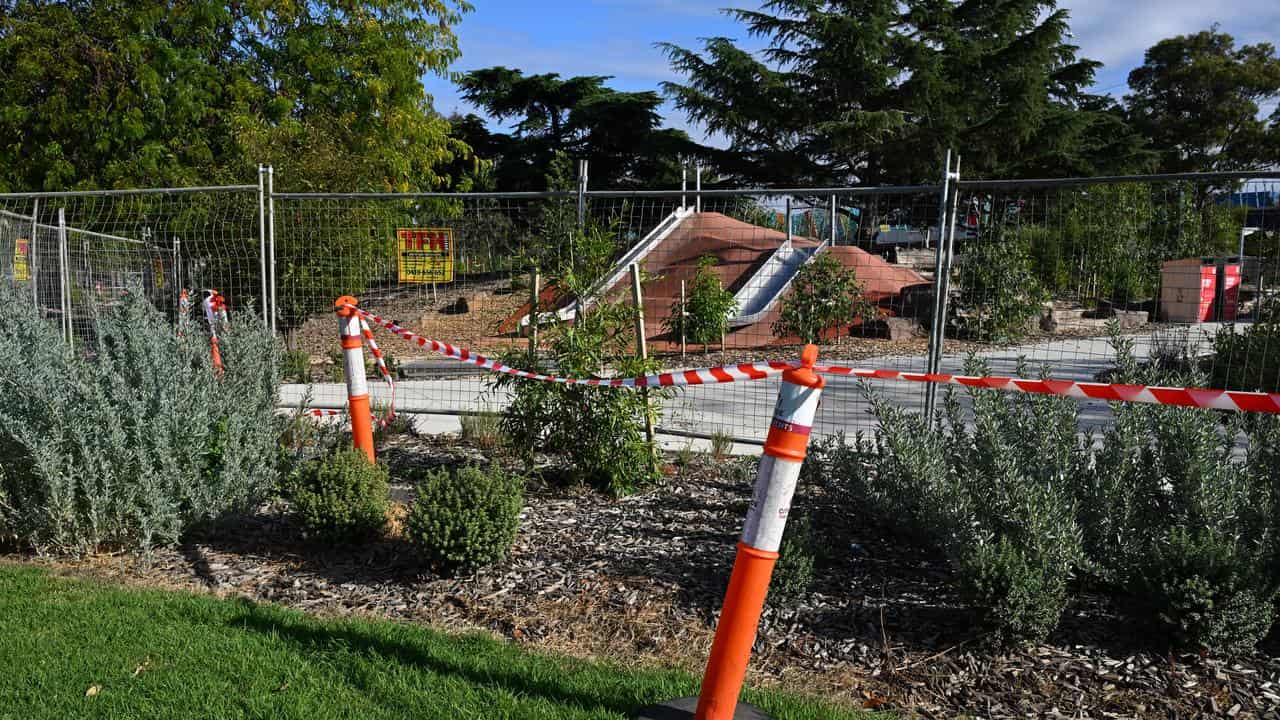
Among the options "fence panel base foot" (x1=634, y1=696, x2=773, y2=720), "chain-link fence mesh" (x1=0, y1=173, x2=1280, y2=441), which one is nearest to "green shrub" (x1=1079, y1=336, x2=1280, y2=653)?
"chain-link fence mesh" (x1=0, y1=173, x2=1280, y2=441)

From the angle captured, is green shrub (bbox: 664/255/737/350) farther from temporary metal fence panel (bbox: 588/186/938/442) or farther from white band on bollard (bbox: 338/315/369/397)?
white band on bollard (bbox: 338/315/369/397)

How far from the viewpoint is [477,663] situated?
11.3 feet

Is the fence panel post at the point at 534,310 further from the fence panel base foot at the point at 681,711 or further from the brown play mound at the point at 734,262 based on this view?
the brown play mound at the point at 734,262

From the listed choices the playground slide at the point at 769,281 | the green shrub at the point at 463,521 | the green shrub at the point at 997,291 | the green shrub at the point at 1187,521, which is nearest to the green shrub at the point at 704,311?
the playground slide at the point at 769,281

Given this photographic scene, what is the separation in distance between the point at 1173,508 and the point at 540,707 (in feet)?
8.80

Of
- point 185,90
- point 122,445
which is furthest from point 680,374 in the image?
point 185,90

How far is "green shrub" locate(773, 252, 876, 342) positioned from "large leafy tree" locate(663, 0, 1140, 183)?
1595 cm

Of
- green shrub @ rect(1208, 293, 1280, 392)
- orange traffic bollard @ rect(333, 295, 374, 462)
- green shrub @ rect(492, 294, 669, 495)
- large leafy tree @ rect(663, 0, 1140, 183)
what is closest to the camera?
orange traffic bollard @ rect(333, 295, 374, 462)

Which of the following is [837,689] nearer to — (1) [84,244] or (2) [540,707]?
(2) [540,707]

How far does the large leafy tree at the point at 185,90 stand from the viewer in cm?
1667

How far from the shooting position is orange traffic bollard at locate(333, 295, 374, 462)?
17.4ft

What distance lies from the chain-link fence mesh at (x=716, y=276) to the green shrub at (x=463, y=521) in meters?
1.74

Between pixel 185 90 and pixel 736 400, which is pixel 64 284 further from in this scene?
pixel 185 90

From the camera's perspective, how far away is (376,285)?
11.8 metres
